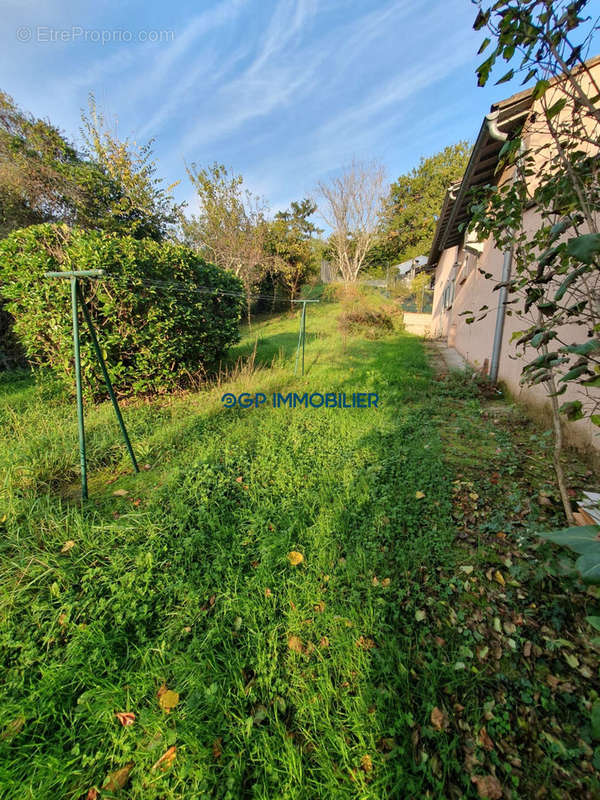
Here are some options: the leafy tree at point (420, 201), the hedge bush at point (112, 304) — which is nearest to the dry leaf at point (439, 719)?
the hedge bush at point (112, 304)

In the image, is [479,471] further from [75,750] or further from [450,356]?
[450,356]

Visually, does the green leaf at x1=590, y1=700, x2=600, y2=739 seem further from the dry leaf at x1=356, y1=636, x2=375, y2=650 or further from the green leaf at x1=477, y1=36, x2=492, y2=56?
the green leaf at x1=477, y1=36, x2=492, y2=56

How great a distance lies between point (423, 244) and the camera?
24.0m

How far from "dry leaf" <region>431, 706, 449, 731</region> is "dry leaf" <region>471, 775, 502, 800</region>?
12 centimetres

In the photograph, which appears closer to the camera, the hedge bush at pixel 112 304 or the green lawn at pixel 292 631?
the green lawn at pixel 292 631

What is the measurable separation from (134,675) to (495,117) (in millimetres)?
6152

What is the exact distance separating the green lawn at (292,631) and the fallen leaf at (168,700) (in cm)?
2

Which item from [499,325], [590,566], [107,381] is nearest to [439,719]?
[590,566]

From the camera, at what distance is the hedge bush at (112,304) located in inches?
143

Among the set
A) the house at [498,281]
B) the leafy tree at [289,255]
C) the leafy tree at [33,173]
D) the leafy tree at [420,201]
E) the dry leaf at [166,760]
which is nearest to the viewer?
the dry leaf at [166,760]

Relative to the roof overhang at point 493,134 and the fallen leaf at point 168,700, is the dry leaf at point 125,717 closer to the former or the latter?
the fallen leaf at point 168,700

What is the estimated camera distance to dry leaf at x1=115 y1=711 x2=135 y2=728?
1074 mm

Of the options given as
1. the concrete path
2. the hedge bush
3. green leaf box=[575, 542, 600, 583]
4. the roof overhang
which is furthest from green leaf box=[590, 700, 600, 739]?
the concrete path

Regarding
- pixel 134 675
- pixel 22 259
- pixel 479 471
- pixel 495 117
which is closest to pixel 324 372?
pixel 479 471
